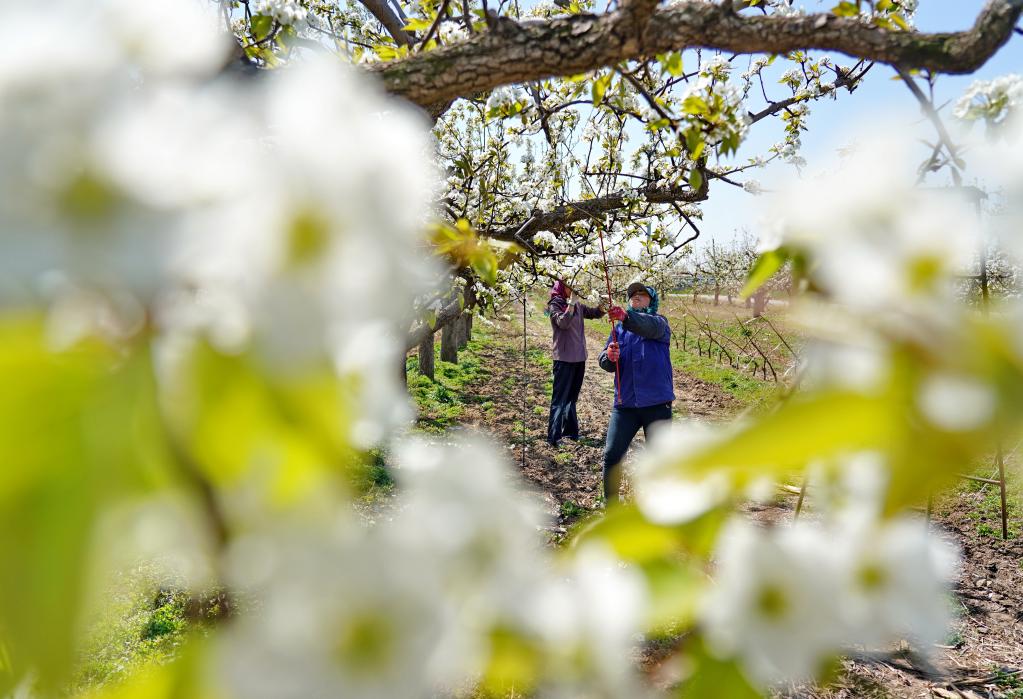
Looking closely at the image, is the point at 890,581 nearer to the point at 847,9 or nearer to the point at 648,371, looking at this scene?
the point at 847,9

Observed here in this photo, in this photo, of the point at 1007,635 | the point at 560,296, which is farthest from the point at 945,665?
the point at 560,296

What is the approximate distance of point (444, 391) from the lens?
10664 millimetres

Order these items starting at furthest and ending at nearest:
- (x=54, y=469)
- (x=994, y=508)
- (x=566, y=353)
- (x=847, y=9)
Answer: (x=566, y=353) < (x=994, y=508) < (x=847, y=9) < (x=54, y=469)

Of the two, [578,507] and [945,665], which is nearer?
[945,665]

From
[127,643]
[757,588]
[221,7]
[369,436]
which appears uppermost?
[221,7]

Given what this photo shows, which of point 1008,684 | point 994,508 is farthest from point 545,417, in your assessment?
point 1008,684

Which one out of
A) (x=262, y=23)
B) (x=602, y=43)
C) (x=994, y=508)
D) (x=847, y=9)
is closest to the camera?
(x=602, y=43)

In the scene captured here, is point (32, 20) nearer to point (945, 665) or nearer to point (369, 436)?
point (369, 436)

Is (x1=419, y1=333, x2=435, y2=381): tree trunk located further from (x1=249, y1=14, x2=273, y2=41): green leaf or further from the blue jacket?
(x1=249, y1=14, x2=273, y2=41): green leaf

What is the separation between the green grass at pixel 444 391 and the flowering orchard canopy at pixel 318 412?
7.35 meters

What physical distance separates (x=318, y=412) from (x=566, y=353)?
292 inches

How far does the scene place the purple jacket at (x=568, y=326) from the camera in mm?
7113

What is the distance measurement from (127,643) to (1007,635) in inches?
231

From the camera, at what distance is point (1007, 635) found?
13.6 ft
